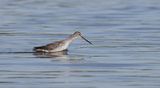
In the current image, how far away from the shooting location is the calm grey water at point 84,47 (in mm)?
19534

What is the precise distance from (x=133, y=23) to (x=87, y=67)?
44.5 feet

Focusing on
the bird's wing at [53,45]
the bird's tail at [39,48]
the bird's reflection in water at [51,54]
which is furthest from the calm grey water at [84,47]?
the bird's wing at [53,45]

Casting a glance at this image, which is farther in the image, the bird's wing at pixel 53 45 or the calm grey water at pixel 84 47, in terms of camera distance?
the bird's wing at pixel 53 45

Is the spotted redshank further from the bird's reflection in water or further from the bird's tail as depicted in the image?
the bird's reflection in water

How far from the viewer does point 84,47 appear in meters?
26.9

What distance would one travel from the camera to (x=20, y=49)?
25625 mm

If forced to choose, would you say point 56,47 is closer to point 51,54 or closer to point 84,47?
point 51,54

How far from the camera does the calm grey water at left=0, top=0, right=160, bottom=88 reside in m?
19.5

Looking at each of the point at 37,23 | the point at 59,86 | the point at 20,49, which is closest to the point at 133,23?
the point at 37,23

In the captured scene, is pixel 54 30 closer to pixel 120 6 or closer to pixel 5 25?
pixel 5 25

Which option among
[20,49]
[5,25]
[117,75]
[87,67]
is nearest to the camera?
[117,75]

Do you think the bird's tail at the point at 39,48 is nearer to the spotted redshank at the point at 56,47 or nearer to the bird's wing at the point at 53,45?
the spotted redshank at the point at 56,47

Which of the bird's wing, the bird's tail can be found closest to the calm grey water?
the bird's tail

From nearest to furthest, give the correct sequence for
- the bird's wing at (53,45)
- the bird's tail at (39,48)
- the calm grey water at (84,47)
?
the calm grey water at (84,47), the bird's tail at (39,48), the bird's wing at (53,45)
